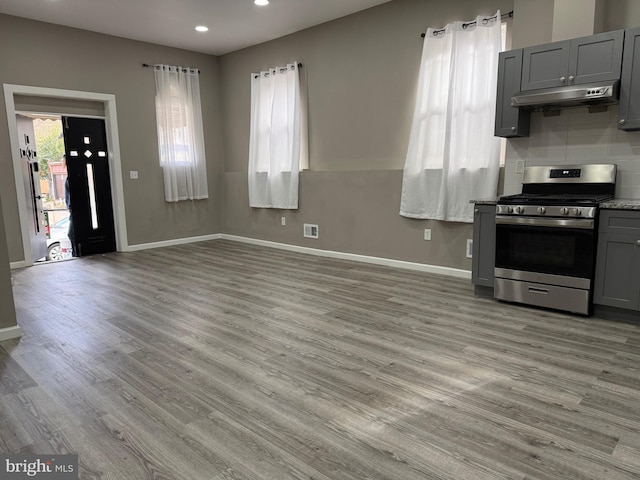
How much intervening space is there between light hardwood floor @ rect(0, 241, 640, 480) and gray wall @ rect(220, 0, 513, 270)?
47.9 inches

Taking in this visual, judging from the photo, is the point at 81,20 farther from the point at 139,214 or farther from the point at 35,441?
the point at 35,441

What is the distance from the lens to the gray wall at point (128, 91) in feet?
17.8

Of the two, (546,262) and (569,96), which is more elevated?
(569,96)

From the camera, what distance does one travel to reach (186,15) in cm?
538

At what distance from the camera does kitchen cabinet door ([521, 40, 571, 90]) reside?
11.7ft

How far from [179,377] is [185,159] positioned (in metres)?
5.18

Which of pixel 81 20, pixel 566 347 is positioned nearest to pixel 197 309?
pixel 566 347

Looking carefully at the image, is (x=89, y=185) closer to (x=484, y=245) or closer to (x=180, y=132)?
(x=180, y=132)

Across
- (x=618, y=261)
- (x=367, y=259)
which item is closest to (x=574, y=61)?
(x=618, y=261)

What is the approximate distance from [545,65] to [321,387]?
323 centimetres

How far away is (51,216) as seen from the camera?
8445mm

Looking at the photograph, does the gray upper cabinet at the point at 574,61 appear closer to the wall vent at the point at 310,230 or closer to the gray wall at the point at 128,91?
the wall vent at the point at 310,230

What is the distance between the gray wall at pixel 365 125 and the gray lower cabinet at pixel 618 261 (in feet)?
4.76

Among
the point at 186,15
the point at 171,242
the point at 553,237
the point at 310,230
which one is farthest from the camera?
the point at 171,242
